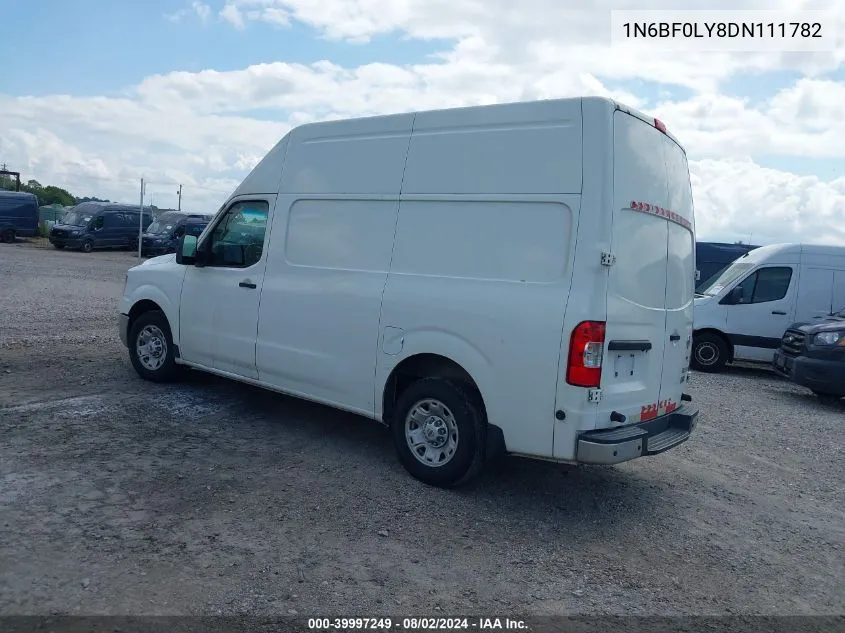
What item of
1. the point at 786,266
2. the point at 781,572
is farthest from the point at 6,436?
the point at 786,266

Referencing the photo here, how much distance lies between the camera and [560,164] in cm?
511

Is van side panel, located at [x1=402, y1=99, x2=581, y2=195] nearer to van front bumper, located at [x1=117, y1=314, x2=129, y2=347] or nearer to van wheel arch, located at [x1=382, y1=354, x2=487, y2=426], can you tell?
van wheel arch, located at [x1=382, y1=354, x2=487, y2=426]

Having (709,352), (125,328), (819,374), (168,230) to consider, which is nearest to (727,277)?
(709,352)

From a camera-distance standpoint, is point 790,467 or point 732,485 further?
point 790,467

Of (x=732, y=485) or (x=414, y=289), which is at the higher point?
(x=414, y=289)

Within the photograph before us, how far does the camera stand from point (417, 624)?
375cm


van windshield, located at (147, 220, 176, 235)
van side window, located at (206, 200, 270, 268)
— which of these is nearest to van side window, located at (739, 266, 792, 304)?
van side window, located at (206, 200, 270, 268)

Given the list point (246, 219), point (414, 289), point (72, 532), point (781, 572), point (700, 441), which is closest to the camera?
point (72, 532)

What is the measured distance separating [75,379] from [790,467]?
23.9ft

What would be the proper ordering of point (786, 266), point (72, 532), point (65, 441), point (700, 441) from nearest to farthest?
point (72, 532), point (65, 441), point (700, 441), point (786, 266)

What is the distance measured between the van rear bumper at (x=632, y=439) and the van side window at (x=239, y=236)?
138 inches

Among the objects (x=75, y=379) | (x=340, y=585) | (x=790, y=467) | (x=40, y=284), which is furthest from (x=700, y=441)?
(x=40, y=284)

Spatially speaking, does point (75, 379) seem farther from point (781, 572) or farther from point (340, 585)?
point (781, 572)

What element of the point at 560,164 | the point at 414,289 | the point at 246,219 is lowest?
the point at 414,289
